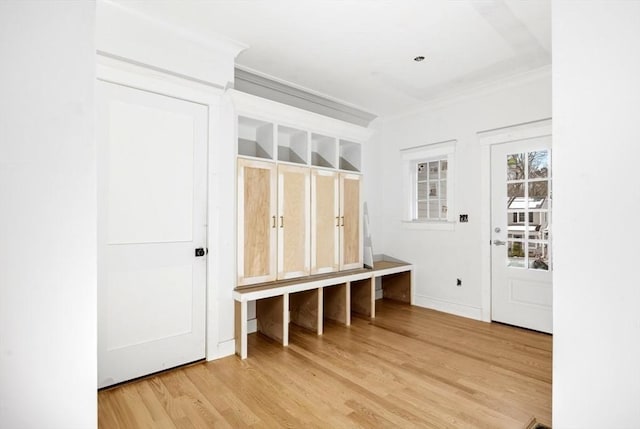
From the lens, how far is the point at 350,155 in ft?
13.7

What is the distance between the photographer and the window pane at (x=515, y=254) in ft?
11.8

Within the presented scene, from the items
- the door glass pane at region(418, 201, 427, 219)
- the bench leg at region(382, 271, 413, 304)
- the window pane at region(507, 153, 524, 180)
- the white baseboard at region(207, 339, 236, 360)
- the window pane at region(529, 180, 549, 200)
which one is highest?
the window pane at region(507, 153, 524, 180)

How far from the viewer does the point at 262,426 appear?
190 cm

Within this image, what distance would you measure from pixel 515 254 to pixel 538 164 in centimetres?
96

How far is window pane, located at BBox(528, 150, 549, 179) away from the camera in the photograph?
345 centimetres

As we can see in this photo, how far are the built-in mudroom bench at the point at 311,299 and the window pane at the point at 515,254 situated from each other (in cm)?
119

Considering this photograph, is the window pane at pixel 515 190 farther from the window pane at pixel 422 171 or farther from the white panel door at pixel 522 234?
the window pane at pixel 422 171

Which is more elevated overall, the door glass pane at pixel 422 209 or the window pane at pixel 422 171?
the window pane at pixel 422 171

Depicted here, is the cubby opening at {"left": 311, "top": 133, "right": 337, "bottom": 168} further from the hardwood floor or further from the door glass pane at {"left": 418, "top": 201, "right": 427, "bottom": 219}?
the hardwood floor

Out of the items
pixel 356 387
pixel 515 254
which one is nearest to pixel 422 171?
pixel 515 254

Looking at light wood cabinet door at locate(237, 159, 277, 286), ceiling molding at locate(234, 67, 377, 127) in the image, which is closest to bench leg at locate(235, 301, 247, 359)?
light wood cabinet door at locate(237, 159, 277, 286)

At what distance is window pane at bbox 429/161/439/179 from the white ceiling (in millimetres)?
969

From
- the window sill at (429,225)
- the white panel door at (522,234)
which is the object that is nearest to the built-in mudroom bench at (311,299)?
the window sill at (429,225)

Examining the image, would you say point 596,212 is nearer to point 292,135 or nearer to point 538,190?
point 538,190
